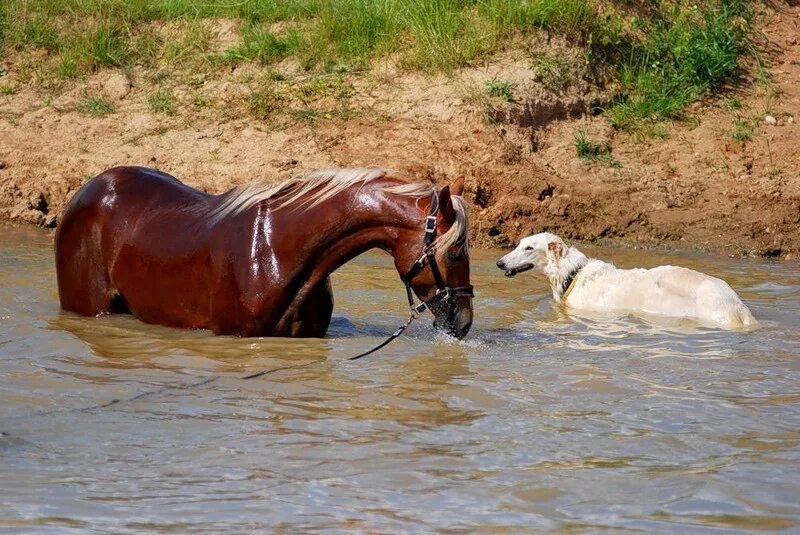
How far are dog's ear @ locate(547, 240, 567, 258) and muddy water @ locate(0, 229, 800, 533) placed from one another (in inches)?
66.3

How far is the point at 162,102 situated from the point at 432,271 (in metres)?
7.29

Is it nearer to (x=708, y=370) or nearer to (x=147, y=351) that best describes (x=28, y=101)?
(x=147, y=351)

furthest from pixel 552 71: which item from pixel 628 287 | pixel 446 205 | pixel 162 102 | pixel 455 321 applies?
pixel 446 205

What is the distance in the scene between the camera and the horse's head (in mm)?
6199

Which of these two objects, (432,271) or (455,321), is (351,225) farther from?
(455,321)

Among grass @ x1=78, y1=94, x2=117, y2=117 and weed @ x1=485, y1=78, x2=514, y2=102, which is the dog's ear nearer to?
weed @ x1=485, y1=78, x2=514, y2=102

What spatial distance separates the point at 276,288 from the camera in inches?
262

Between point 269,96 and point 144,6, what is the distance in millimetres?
2255

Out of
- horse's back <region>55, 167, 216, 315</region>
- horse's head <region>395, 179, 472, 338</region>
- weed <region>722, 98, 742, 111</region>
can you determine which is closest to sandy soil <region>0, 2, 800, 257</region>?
weed <region>722, 98, 742, 111</region>

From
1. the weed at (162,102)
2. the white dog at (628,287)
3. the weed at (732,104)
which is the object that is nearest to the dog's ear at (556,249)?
the white dog at (628,287)

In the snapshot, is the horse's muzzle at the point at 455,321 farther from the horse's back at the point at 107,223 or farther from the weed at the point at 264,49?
the weed at the point at 264,49

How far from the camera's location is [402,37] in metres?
13.3

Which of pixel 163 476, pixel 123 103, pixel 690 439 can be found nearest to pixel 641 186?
pixel 123 103

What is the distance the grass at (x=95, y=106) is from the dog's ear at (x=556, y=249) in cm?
534
